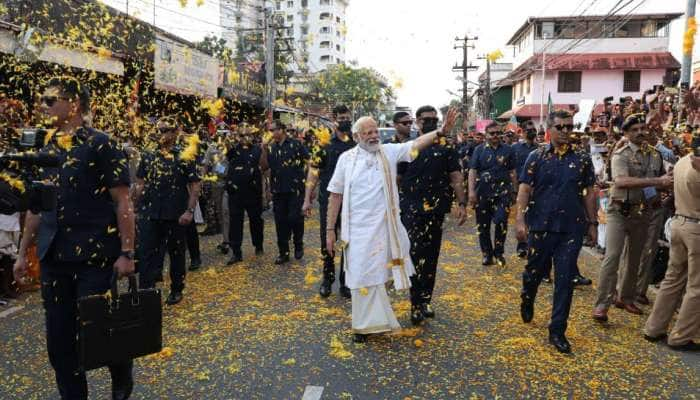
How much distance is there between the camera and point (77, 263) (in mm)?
3406

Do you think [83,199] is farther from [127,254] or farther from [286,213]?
[286,213]

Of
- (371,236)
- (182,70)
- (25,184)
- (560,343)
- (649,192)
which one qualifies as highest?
(182,70)

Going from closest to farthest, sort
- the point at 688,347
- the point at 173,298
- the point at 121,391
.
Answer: the point at 121,391, the point at 688,347, the point at 173,298

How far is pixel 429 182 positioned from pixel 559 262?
1.53m

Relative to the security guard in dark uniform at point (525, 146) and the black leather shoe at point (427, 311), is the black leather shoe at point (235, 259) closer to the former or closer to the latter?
the black leather shoe at point (427, 311)

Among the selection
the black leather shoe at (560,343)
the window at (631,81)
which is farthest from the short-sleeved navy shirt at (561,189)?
the window at (631,81)

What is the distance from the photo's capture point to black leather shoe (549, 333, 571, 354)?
189 inches

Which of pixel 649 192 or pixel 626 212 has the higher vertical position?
pixel 649 192

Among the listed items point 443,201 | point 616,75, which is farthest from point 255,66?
point 616,75

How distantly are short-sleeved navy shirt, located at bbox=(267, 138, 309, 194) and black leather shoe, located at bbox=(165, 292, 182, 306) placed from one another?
2.67 meters

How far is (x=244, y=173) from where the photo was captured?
8812 millimetres

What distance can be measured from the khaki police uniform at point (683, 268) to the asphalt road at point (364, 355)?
22cm

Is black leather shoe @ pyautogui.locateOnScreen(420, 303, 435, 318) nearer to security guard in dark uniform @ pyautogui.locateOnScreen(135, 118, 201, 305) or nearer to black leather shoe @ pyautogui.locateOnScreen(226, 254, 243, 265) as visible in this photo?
security guard in dark uniform @ pyautogui.locateOnScreen(135, 118, 201, 305)

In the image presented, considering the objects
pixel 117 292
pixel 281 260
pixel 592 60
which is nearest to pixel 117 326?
pixel 117 292
